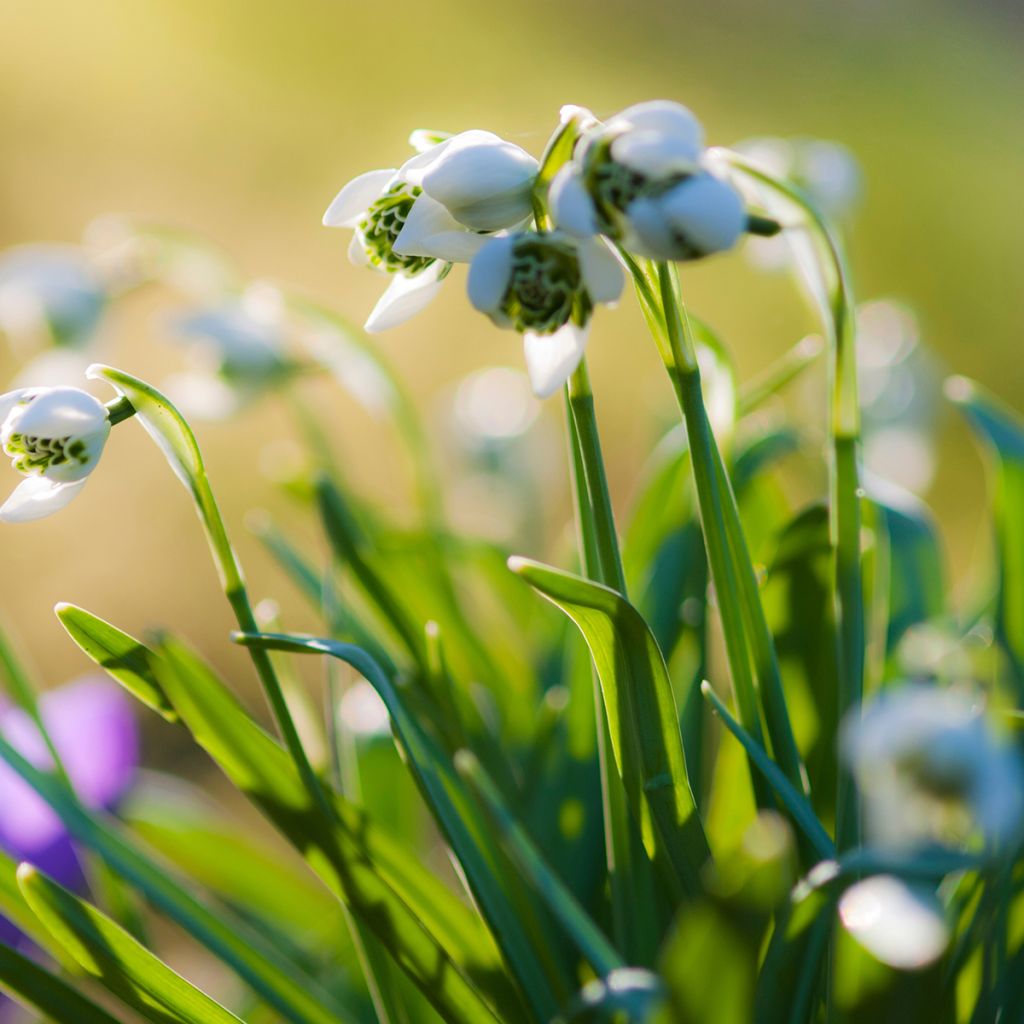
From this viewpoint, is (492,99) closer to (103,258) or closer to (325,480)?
(103,258)

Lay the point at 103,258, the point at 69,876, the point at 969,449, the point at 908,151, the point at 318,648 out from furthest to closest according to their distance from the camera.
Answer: the point at 908,151 → the point at 969,449 → the point at 103,258 → the point at 69,876 → the point at 318,648

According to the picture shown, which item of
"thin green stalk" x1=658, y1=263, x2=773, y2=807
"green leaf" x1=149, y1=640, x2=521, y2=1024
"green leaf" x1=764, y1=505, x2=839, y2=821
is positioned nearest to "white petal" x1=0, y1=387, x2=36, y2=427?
"green leaf" x1=149, y1=640, x2=521, y2=1024

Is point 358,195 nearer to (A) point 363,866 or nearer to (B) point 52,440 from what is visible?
(B) point 52,440

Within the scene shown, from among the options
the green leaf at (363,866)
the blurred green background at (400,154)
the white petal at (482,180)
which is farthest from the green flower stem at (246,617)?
the blurred green background at (400,154)

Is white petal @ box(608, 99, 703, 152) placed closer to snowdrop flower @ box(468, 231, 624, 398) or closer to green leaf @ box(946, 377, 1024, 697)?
snowdrop flower @ box(468, 231, 624, 398)

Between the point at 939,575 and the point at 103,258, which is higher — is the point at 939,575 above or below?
below

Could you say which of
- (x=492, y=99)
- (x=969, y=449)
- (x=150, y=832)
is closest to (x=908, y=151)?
(x=492, y=99)

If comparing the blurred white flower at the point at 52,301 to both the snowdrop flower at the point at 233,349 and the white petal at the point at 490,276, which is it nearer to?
the snowdrop flower at the point at 233,349
